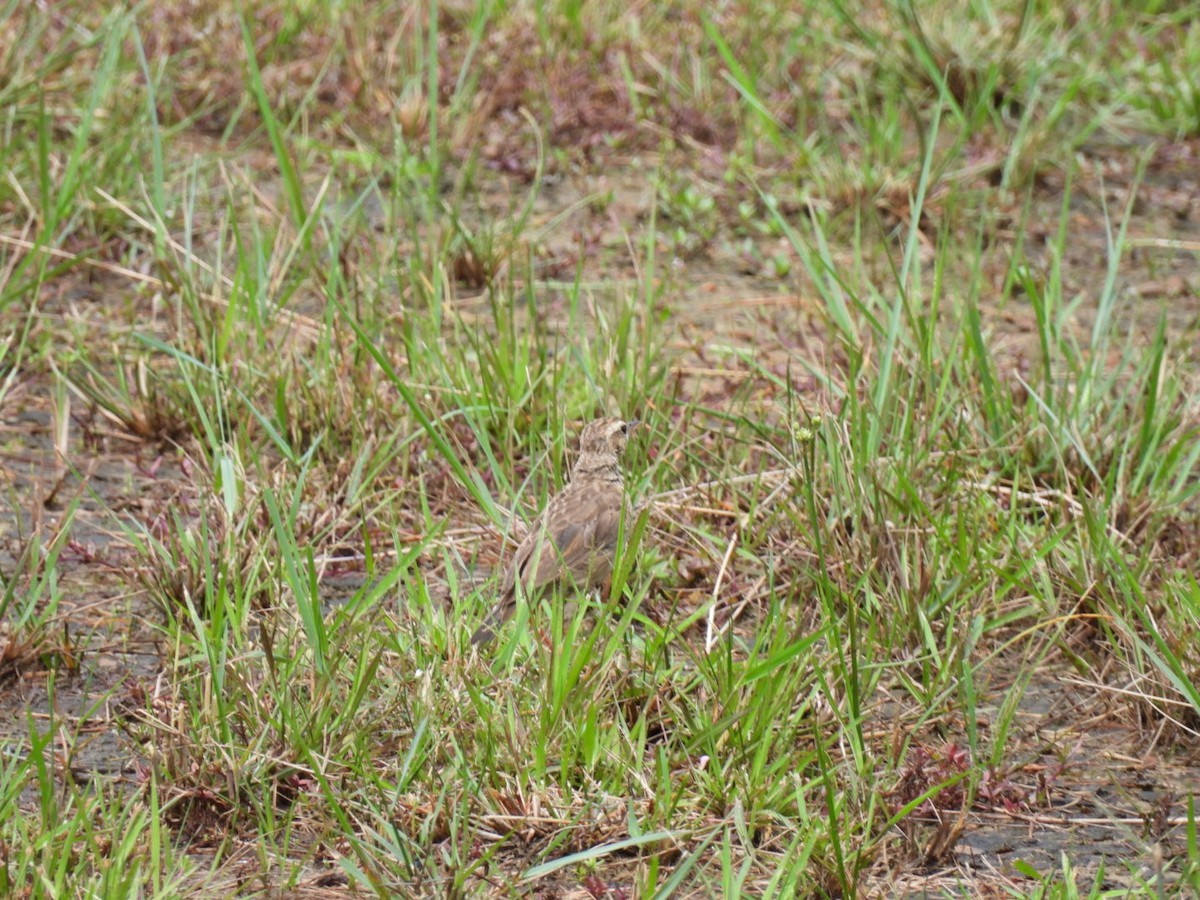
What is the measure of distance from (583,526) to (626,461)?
0.42 metres

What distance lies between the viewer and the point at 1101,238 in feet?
24.8

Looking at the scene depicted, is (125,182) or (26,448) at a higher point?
(125,182)

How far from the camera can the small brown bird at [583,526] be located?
464 cm

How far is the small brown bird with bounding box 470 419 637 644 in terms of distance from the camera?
4645mm

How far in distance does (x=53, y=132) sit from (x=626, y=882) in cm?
516

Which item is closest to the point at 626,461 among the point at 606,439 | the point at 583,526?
the point at 606,439

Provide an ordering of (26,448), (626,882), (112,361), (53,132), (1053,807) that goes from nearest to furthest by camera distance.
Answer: (626,882)
(1053,807)
(26,448)
(112,361)
(53,132)

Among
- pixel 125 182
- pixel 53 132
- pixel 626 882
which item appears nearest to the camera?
pixel 626 882

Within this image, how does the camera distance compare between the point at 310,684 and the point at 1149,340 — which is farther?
the point at 1149,340

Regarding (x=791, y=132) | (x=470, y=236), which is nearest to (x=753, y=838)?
(x=470, y=236)

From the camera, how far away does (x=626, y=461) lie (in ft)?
17.5

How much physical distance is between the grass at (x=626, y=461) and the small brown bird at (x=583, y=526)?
145mm

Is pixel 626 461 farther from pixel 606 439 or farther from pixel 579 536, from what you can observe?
pixel 579 536

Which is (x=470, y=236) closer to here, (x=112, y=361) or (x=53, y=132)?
(x=112, y=361)
